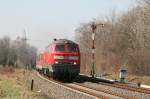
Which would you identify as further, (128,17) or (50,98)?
(128,17)

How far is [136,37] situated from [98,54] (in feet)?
29.5

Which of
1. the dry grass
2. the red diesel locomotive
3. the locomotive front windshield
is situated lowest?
the dry grass

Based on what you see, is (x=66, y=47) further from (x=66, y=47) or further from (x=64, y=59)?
(x=64, y=59)

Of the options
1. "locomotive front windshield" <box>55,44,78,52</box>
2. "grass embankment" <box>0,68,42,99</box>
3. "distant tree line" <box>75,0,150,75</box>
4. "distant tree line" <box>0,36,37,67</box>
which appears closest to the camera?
"grass embankment" <box>0,68,42,99</box>

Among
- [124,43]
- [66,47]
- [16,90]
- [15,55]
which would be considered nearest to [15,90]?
[16,90]

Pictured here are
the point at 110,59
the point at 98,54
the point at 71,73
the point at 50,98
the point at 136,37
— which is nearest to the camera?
the point at 50,98

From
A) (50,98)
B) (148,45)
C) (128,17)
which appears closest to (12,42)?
(128,17)

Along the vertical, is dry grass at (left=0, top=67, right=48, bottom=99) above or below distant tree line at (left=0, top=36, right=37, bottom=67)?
below

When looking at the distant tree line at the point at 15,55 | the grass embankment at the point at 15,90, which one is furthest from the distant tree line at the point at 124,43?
the grass embankment at the point at 15,90

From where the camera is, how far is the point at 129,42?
7362 cm

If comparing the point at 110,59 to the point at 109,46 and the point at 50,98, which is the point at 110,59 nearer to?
the point at 109,46

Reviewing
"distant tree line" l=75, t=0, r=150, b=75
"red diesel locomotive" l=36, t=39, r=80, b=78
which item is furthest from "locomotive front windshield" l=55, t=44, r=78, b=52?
"distant tree line" l=75, t=0, r=150, b=75

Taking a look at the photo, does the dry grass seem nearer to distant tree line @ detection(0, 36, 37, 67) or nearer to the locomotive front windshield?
the locomotive front windshield

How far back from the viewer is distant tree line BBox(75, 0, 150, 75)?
5556 cm
